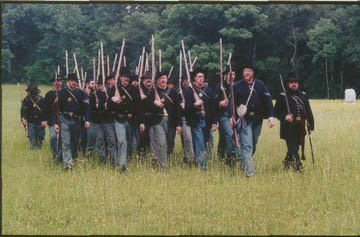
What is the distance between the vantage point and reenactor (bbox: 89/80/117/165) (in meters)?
10.5

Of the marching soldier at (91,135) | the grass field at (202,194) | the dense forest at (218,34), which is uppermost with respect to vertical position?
the dense forest at (218,34)

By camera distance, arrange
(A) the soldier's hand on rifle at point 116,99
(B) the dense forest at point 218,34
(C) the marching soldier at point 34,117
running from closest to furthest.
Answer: (B) the dense forest at point 218,34 < (A) the soldier's hand on rifle at point 116,99 < (C) the marching soldier at point 34,117

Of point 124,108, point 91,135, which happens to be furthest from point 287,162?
point 91,135

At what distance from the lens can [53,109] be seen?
10.5 meters

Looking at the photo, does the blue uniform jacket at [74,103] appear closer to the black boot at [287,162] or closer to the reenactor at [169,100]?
the reenactor at [169,100]

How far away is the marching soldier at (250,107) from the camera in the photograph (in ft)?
30.5

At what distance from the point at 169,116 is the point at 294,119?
2.55 m

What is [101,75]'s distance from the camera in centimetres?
1122

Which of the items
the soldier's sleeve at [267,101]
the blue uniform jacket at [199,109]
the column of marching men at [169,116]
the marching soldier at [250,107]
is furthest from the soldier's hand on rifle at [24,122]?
the soldier's sleeve at [267,101]

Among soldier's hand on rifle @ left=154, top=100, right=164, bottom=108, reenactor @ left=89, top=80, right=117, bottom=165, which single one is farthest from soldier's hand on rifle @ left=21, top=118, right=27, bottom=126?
soldier's hand on rifle @ left=154, top=100, right=164, bottom=108

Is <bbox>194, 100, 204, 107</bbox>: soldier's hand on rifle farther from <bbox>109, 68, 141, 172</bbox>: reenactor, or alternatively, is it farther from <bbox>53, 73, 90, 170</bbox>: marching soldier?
<bbox>53, 73, 90, 170</bbox>: marching soldier

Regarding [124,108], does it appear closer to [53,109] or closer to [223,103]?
[53,109]

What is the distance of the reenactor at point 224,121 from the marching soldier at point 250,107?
30.1 inches

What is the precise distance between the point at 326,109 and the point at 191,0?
12.9ft
